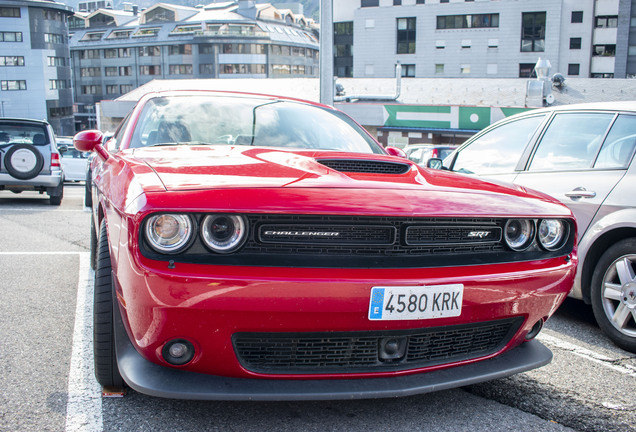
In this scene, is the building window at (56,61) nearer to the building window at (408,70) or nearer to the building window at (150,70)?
the building window at (150,70)

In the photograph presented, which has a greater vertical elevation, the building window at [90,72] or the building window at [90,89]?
the building window at [90,72]

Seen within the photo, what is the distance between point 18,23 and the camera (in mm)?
71250

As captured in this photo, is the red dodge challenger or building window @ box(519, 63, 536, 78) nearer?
the red dodge challenger

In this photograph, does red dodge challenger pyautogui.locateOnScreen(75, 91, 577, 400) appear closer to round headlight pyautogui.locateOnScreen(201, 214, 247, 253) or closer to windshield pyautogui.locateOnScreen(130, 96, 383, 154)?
round headlight pyautogui.locateOnScreen(201, 214, 247, 253)

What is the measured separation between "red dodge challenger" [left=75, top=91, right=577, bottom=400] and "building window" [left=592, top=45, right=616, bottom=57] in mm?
54279

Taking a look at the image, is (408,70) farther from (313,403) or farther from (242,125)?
(313,403)

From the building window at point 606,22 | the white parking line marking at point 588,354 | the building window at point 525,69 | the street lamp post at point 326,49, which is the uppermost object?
the building window at point 606,22

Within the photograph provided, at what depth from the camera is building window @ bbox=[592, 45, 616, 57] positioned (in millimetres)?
50600

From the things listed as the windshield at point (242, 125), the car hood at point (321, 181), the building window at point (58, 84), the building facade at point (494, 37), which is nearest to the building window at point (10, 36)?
the building window at point (58, 84)

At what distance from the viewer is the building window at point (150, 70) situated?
90.0 m

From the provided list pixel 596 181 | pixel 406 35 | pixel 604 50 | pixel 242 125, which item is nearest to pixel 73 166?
pixel 242 125

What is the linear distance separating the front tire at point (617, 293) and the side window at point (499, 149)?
1183 mm

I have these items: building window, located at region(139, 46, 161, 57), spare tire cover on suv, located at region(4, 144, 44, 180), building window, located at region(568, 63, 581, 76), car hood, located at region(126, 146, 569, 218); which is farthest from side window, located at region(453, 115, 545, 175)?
building window, located at region(139, 46, 161, 57)

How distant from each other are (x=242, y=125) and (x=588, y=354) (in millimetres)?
2393
